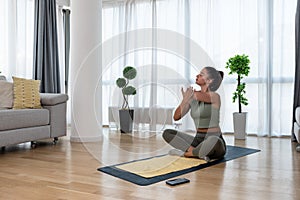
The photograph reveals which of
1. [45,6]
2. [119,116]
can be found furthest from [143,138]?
[45,6]

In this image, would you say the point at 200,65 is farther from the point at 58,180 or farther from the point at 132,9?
the point at 58,180

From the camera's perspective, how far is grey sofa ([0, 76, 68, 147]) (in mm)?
3484

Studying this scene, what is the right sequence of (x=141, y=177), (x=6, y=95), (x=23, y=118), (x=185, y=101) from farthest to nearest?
(x=6, y=95) → (x=23, y=118) → (x=185, y=101) → (x=141, y=177)

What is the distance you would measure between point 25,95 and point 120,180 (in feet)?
6.76

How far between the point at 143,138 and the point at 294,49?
2370 mm

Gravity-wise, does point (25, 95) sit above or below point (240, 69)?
below

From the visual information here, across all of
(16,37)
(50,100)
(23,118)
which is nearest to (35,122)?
(23,118)

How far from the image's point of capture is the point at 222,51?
5.19 meters

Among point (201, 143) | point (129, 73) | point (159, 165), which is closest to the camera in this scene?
point (159, 165)

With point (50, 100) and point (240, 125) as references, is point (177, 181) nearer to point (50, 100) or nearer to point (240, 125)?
point (50, 100)

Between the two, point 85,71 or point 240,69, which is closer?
point 85,71

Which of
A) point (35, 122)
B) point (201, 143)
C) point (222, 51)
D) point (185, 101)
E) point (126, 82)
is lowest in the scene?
point (201, 143)

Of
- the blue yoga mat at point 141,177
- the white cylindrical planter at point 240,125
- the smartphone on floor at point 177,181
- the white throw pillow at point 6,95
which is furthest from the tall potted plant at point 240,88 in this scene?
the white throw pillow at point 6,95

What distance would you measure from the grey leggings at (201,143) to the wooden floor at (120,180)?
18 centimetres
